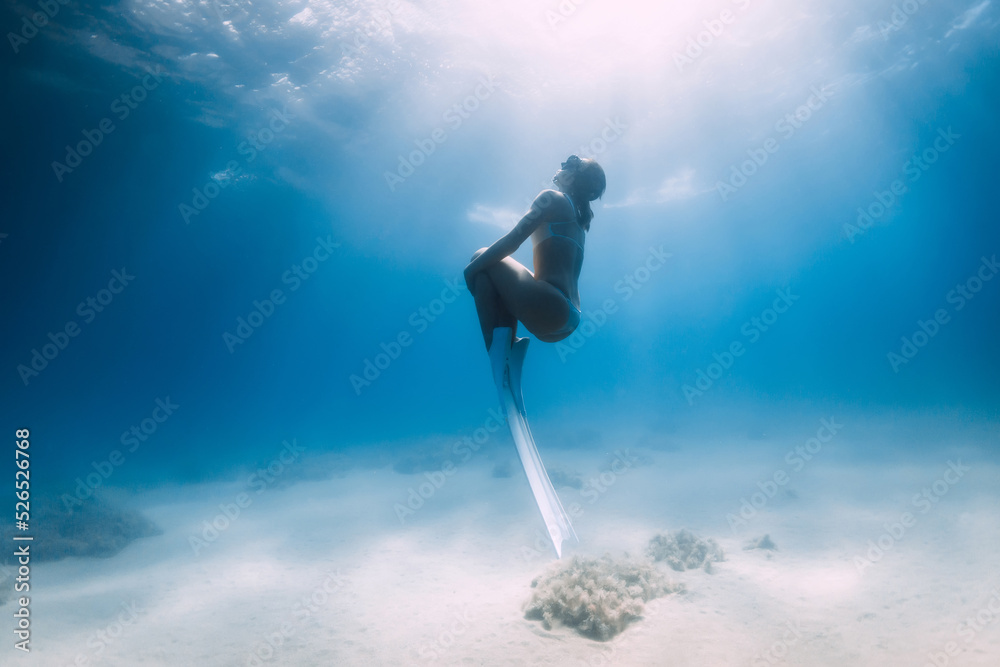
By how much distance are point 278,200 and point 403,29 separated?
16.8 m

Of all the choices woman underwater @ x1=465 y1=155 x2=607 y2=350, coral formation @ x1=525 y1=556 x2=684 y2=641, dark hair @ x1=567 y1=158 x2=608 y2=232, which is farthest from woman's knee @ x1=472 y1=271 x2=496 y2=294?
coral formation @ x1=525 y1=556 x2=684 y2=641

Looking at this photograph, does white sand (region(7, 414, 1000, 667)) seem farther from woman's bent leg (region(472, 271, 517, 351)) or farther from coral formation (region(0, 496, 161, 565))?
woman's bent leg (region(472, 271, 517, 351))

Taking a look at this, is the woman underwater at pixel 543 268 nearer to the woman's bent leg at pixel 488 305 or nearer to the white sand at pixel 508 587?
the woman's bent leg at pixel 488 305

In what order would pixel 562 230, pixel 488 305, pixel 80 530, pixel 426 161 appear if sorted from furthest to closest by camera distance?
pixel 426 161, pixel 80 530, pixel 562 230, pixel 488 305

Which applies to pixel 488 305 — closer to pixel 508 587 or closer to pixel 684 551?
pixel 508 587

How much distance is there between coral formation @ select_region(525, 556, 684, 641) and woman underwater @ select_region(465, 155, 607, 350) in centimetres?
482

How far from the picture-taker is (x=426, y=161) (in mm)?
24125

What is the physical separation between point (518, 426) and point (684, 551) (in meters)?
8.20

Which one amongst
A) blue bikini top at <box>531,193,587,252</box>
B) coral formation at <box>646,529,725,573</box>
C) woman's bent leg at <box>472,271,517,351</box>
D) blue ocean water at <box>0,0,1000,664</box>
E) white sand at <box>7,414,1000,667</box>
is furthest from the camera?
blue ocean water at <box>0,0,1000,664</box>

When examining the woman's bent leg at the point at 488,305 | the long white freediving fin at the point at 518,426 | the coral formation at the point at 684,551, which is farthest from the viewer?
the coral formation at the point at 684,551

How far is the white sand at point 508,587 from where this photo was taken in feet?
18.8

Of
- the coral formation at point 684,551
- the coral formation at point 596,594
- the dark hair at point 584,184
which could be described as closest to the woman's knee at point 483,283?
the dark hair at point 584,184

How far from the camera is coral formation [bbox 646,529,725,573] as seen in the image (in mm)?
8750

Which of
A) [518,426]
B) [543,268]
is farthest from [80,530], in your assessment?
[543,268]
